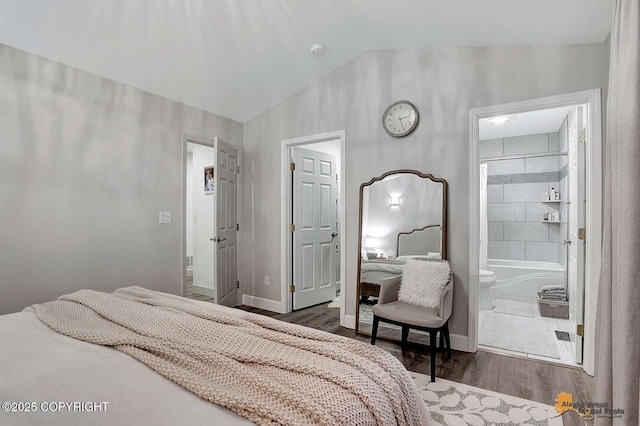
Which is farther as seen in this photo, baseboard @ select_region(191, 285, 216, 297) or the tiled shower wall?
baseboard @ select_region(191, 285, 216, 297)

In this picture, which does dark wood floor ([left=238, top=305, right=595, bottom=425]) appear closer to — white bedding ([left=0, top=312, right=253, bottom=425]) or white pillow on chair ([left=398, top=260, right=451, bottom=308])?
white pillow on chair ([left=398, top=260, right=451, bottom=308])

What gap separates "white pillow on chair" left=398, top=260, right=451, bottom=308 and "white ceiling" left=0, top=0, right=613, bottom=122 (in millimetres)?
1925

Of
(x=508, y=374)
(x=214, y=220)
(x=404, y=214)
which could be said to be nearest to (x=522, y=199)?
(x=404, y=214)

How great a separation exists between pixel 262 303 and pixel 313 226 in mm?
1173

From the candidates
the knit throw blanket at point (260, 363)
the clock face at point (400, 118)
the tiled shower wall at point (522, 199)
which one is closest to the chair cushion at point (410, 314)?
the knit throw blanket at point (260, 363)

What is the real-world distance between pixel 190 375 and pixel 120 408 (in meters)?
0.22

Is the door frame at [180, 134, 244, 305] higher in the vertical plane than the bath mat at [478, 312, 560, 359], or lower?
higher

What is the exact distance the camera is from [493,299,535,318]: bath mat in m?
4.18

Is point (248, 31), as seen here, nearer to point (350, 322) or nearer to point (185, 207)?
point (185, 207)

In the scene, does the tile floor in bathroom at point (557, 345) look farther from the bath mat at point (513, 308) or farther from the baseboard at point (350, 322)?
the baseboard at point (350, 322)

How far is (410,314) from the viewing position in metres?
2.58

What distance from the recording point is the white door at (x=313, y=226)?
4.21 metres

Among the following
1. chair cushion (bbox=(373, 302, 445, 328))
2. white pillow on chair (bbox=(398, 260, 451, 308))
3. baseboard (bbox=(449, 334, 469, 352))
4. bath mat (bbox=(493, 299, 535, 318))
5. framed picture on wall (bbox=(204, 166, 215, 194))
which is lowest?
bath mat (bbox=(493, 299, 535, 318))

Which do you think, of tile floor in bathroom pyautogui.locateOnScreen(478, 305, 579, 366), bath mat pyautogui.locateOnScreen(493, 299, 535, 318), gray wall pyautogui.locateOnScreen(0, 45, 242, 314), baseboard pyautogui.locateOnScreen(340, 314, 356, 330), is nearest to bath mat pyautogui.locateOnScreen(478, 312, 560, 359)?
tile floor in bathroom pyautogui.locateOnScreen(478, 305, 579, 366)
